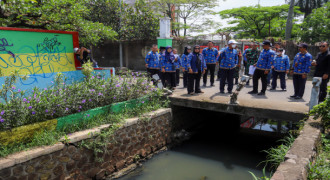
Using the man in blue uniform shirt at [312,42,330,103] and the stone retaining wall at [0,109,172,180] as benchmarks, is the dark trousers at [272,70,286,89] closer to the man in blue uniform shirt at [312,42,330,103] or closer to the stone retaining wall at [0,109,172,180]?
the man in blue uniform shirt at [312,42,330,103]

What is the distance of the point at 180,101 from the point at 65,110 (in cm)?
348

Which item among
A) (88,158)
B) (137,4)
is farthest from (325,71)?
(137,4)

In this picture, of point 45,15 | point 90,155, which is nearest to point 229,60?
point 90,155

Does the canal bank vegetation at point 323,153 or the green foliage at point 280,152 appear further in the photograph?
the green foliage at point 280,152

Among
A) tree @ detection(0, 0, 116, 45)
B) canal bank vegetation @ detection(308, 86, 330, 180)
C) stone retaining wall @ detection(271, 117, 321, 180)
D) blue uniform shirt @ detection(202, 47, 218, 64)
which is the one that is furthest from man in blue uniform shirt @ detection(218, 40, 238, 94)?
tree @ detection(0, 0, 116, 45)

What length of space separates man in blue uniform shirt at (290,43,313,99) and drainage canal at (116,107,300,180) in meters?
2.20

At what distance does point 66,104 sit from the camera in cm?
504

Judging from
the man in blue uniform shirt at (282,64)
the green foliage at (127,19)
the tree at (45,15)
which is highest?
the green foliage at (127,19)

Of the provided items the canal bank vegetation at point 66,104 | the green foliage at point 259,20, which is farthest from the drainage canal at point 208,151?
the green foliage at point 259,20

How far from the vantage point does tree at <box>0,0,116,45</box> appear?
6.36 m

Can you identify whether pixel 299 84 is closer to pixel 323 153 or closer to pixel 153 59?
pixel 323 153

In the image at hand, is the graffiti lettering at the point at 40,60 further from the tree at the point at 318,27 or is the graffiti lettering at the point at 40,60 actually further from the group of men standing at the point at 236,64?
the tree at the point at 318,27

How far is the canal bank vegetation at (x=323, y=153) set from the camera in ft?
10.6

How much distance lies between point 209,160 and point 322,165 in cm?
349
